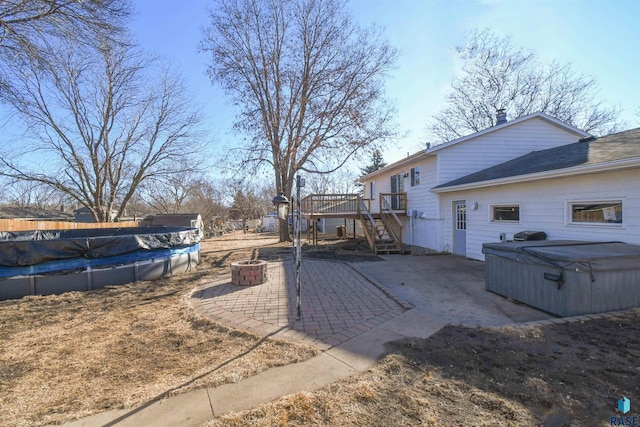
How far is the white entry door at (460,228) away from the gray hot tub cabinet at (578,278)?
18.1 ft

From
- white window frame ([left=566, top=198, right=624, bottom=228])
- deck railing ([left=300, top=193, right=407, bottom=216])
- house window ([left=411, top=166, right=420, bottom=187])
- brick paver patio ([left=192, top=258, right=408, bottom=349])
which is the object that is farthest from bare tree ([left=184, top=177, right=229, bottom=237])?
white window frame ([left=566, top=198, right=624, bottom=228])

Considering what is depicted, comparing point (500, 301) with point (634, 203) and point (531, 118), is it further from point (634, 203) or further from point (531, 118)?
point (531, 118)

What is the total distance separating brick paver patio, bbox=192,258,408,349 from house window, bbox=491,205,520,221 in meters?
4.94

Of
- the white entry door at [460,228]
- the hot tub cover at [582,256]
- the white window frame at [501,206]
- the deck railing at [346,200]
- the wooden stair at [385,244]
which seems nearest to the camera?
the hot tub cover at [582,256]

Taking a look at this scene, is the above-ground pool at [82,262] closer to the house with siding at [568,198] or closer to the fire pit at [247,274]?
the fire pit at [247,274]

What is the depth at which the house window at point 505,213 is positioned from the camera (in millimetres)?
8445

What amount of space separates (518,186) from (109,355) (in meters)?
9.54

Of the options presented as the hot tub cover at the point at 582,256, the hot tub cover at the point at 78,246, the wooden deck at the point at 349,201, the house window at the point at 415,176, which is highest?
the house window at the point at 415,176

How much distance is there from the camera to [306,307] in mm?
4863

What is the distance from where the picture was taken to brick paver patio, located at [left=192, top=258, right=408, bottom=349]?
3.90m

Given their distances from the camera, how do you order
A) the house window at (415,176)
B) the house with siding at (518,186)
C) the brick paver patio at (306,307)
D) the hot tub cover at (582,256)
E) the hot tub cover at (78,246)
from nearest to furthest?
the brick paver patio at (306,307), the hot tub cover at (582,256), the hot tub cover at (78,246), the house with siding at (518,186), the house window at (415,176)

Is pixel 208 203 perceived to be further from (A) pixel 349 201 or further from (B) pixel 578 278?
(B) pixel 578 278

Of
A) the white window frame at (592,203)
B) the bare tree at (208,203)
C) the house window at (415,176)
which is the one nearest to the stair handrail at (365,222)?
the house window at (415,176)

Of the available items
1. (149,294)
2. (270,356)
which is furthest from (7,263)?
(270,356)
